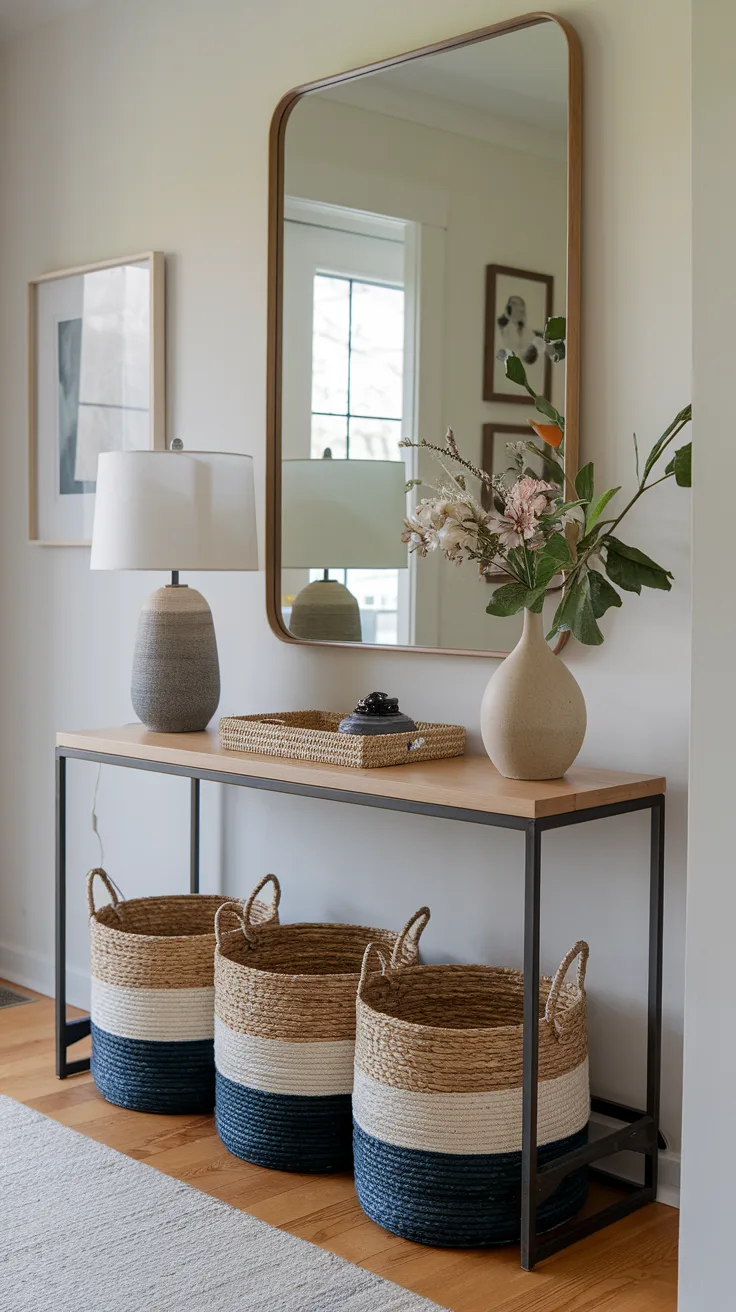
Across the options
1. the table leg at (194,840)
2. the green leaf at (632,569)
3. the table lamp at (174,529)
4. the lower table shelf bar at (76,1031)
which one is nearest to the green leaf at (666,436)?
the green leaf at (632,569)

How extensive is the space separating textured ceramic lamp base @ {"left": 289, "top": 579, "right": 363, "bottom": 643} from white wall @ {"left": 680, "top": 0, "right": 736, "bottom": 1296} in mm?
1195

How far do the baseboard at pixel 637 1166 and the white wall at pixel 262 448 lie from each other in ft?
0.13

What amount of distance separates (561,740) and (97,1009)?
48.7 inches

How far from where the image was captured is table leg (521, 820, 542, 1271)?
6.61 feet

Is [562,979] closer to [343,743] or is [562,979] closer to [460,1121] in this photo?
[460,1121]

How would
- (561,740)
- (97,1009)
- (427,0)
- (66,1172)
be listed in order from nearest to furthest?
1. (561,740)
2. (66,1172)
3. (427,0)
4. (97,1009)

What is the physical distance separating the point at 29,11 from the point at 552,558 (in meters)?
2.31

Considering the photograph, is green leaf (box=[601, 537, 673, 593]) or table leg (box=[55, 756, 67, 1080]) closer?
green leaf (box=[601, 537, 673, 593])

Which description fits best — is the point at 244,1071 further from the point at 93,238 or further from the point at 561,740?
the point at 93,238

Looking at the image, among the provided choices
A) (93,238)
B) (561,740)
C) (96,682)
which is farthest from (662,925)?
(93,238)

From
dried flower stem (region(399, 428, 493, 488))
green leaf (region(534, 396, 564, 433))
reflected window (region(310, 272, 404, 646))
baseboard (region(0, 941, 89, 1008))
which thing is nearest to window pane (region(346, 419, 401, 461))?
reflected window (region(310, 272, 404, 646))

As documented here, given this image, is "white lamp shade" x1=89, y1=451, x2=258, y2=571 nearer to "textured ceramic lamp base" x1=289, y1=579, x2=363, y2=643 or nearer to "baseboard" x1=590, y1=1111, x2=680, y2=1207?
"textured ceramic lamp base" x1=289, y1=579, x2=363, y2=643

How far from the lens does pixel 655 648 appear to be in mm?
2297

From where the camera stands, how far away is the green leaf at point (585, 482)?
88.1 inches
